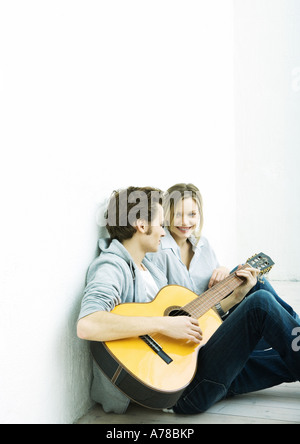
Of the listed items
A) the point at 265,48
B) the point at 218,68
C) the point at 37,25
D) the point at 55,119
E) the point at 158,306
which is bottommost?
the point at 158,306

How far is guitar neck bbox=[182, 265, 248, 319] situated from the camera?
1564 mm

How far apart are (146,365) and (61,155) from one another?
667 millimetres

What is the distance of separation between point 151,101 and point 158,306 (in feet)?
3.58

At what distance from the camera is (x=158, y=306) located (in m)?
1.54

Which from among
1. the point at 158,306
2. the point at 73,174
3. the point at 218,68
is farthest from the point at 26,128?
the point at 218,68

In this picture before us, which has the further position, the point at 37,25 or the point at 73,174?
the point at 73,174

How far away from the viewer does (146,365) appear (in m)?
1.34

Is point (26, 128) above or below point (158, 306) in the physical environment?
above

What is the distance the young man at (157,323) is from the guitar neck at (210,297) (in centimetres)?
4

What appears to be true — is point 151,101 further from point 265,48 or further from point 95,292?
point 265,48

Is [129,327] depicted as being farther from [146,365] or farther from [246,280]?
[246,280]

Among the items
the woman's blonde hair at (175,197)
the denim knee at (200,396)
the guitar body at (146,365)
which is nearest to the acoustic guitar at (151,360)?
the guitar body at (146,365)

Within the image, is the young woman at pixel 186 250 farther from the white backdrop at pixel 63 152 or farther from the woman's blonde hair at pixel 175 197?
the white backdrop at pixel 63 152

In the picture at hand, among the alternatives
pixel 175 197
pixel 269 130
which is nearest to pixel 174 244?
pixel 175 197
